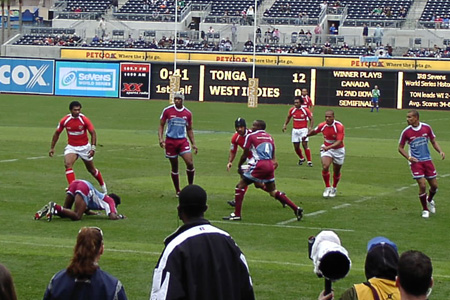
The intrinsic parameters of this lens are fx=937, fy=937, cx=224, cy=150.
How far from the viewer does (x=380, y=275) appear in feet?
20.3

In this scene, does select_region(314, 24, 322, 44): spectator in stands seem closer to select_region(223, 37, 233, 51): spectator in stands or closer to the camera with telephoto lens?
select_region(223, 37, 233, 51): spectator in stands

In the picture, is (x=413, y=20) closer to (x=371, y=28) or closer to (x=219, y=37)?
(x=371, y=28)

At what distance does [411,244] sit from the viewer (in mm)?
15352

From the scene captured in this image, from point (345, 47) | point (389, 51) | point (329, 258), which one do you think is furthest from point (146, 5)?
point (329, 258)

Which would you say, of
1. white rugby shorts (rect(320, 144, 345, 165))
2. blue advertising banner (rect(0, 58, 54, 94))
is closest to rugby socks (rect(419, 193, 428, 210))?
white rugby shorts (rect(320, 144, 345, 165))

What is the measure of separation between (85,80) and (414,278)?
6013 cm

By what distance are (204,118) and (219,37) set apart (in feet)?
91.1

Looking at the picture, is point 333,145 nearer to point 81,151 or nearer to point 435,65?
point 81,151

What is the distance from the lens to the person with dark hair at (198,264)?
6445 millimetres

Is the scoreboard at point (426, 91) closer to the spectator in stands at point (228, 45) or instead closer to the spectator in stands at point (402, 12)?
the spectator in stands at point (228, 45)

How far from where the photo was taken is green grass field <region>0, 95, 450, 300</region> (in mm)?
12586

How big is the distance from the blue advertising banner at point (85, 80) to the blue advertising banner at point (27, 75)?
66 centimetres

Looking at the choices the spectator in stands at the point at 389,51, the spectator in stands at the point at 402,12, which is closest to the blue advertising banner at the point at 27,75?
the spectator in stands at the point at 389,51

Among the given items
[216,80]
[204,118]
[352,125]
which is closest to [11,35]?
[216,80]
